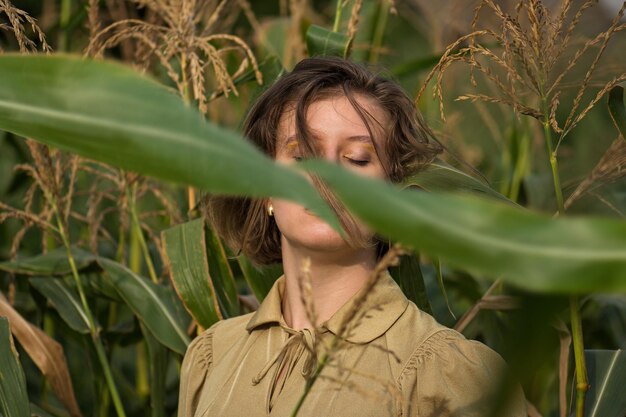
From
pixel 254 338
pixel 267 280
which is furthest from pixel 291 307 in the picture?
pixel 267 280

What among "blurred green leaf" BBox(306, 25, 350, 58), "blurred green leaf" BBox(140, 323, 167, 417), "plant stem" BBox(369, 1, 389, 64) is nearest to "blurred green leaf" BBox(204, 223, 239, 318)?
"blurred green leaf" BBox(140, 323, 167, 417)

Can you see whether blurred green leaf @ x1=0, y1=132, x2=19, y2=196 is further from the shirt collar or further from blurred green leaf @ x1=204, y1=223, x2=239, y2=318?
the shirt collar

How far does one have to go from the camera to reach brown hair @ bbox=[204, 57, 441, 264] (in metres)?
1.41

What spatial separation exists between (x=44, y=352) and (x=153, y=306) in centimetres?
22

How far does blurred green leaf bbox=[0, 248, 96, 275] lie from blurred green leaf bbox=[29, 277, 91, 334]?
0.12ft

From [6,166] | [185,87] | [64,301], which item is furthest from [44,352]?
[6,166]

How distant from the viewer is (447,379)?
1.22m

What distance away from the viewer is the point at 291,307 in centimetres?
142

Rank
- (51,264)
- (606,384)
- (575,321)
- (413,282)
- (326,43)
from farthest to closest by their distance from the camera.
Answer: (51,264) < (326,43) < (413,282) < (606,384) < (575,321)

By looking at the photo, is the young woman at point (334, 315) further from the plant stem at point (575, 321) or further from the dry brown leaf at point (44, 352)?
the dry brown leaf at point (44, 352)

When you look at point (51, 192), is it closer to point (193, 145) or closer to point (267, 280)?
point (267, 280)

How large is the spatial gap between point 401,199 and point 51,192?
1.31 meters

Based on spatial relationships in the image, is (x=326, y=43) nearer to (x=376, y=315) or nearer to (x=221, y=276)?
(x=221, y=276)

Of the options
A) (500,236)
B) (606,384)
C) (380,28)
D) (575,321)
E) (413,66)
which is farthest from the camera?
(380,28)
